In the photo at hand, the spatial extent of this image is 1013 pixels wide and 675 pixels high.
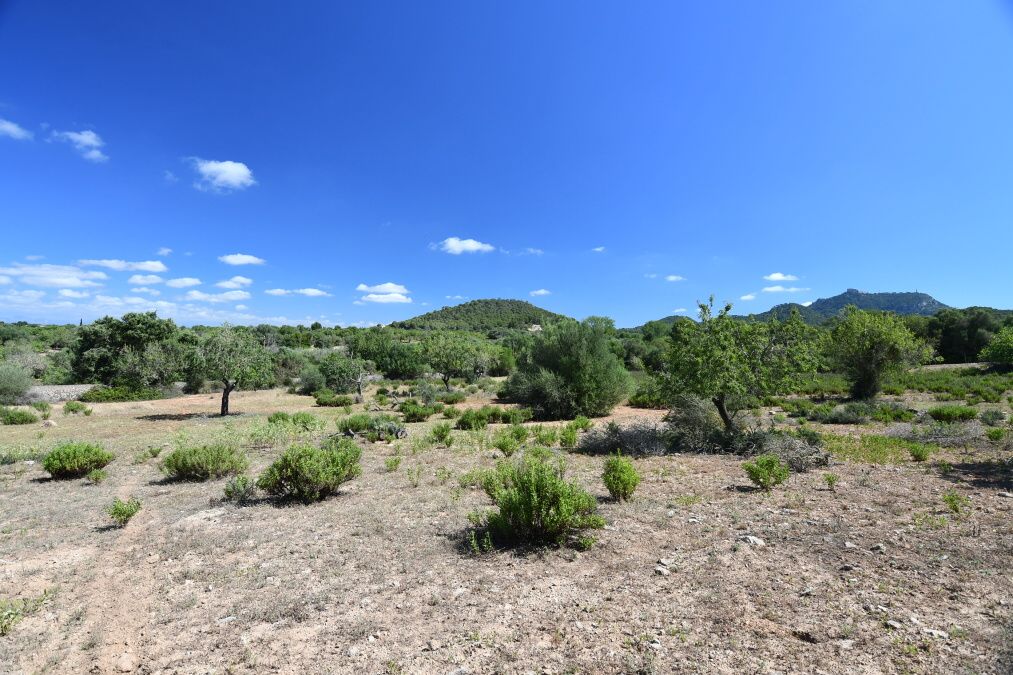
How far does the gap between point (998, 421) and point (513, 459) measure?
15.5 metres

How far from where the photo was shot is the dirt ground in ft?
10.5

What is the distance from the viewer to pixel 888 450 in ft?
33.3

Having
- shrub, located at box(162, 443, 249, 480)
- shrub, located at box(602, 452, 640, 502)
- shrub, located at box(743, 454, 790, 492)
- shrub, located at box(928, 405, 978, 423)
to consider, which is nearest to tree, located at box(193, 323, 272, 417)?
shrub, located at box(162, 443, 249, 480)

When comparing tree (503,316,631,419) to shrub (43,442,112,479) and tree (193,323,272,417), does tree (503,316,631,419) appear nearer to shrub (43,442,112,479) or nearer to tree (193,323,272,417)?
tree (193,323,272,417)

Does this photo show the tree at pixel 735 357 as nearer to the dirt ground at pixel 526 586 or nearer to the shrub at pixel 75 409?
the dirt ground at pixel 526 586

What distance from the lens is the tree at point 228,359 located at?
22094mm

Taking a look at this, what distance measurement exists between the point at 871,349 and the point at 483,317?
107 meters

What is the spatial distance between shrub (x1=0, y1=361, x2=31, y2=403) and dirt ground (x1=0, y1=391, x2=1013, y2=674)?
25915 millimetres

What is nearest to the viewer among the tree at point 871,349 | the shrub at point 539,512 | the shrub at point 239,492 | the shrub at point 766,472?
the shrub at point 539,512

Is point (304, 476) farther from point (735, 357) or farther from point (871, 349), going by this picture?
point (871, 349)

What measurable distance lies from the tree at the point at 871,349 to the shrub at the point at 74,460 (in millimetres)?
28791

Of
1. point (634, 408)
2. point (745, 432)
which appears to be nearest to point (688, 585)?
point (745, 432)

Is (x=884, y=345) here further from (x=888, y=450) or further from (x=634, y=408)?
(x=888, y=450)

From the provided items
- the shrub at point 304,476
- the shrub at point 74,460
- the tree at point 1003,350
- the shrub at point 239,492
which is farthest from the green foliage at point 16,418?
the tree at point 1003,350
